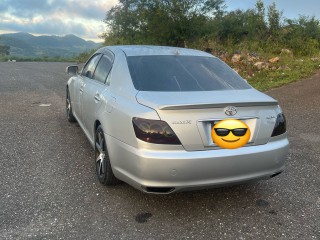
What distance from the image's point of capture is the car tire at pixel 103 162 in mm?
3371

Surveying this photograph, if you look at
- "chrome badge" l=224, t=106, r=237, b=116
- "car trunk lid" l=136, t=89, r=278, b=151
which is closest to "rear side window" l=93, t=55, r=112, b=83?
"car trunk lid" l=136, t=89, r=278, b=151

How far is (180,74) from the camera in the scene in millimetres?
3492

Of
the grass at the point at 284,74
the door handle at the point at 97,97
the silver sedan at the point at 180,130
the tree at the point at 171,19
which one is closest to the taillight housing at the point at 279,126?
the silver sedan at the point at 180,130

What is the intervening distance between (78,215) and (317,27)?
58.1 ft

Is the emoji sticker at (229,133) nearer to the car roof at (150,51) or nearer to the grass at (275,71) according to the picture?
the car roof at (150,51)

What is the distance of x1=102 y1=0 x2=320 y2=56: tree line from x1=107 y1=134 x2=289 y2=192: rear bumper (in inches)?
509

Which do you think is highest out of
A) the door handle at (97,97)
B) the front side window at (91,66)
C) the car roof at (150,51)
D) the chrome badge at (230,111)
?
the car roof at (150,51)

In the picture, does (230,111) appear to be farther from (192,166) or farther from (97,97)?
(97,97)

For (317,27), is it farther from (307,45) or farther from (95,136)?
(95,136)

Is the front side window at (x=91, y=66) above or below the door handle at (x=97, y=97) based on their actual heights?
above

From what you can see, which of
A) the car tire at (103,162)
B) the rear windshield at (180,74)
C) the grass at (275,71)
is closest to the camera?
A: the rear windshield at (180,74)

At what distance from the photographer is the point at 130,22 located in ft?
84.6

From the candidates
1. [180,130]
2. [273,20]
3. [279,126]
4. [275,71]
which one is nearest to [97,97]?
[180,130]

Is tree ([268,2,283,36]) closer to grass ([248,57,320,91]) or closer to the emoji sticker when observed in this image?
grass ([248,57,320,91])
